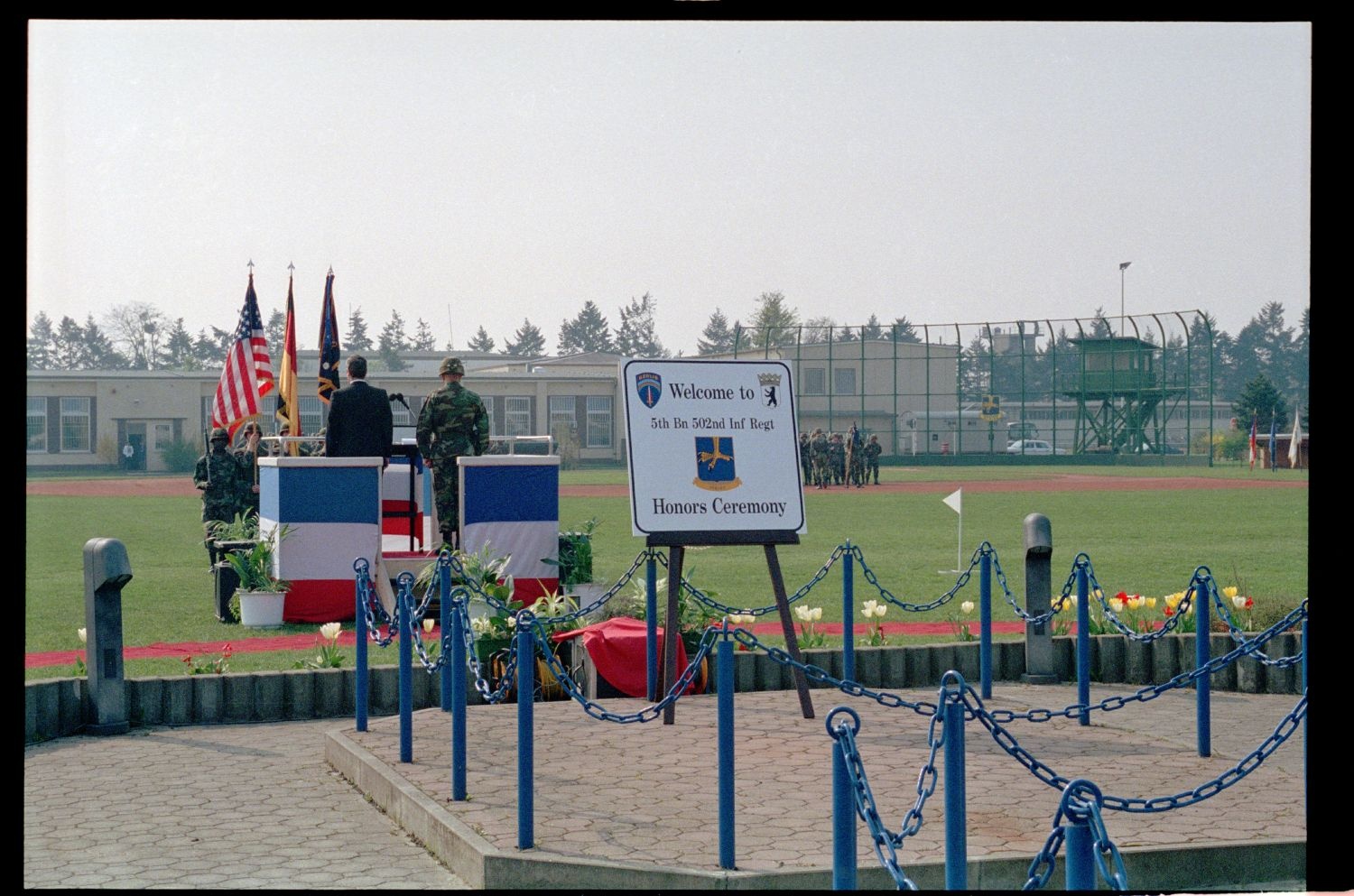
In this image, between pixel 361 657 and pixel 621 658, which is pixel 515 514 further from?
pixel 361 657

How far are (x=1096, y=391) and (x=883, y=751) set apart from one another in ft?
181

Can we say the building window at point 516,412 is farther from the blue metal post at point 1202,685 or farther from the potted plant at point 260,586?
the blue metal post at point 1202,685

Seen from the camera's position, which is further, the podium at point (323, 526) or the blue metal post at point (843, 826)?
the podium at point (323, 526)

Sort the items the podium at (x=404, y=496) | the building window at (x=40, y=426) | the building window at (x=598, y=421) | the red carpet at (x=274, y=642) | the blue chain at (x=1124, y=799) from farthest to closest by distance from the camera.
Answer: the building window at (x=598, y=421) → the building window at (x=40, y=426) → the podium at (x=404, y=496) → the red carpet at (x=274, y=642) → the blue chain at (x=1124, y=799)

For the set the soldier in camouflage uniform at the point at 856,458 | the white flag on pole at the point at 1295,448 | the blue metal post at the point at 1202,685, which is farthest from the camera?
the white flag on pole at the point at 1295,448

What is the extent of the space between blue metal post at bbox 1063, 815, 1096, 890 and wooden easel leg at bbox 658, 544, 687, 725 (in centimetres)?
535

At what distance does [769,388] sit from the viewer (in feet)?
31.6

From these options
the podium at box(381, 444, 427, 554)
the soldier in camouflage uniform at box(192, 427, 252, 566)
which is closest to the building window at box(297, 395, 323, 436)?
the podium at box(381, 444, 427, 554)

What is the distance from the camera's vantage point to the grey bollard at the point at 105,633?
29.4 feet

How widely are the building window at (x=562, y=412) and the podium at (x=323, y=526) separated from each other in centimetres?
5105

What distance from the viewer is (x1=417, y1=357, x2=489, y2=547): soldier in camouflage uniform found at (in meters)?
14.2

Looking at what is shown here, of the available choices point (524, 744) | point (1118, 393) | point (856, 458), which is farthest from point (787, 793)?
point (1118, 393)

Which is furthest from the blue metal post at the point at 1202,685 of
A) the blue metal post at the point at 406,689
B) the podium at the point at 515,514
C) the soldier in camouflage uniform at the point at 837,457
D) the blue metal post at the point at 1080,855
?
the soldier in camouflage uniform at the point at 837,457
